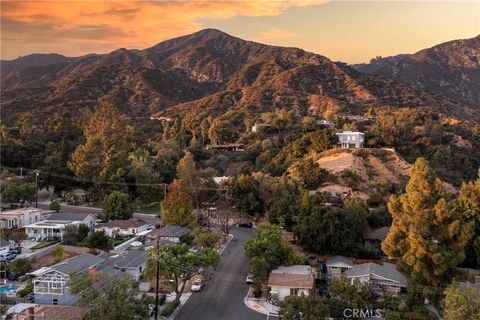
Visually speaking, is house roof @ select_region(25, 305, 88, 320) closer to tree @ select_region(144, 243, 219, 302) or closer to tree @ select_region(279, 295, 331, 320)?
tree @ select_region(144, 243, 219, 302)

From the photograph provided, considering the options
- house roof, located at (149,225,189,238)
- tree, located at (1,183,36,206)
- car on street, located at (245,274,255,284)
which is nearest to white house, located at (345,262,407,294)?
car on street, located at (245,274,255,284)

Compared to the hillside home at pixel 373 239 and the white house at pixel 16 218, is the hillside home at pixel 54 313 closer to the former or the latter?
the white house at pixel 16 218

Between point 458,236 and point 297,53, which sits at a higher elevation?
point 297,53

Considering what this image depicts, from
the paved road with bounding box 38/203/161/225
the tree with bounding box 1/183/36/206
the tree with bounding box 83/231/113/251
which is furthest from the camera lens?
the tree with bounding box 1/183/36/206

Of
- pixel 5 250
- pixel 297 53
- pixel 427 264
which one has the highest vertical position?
pixel 297 53

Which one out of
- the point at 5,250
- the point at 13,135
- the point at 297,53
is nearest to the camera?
the point at 5,250

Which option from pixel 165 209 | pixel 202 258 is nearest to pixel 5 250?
pixel 165 209

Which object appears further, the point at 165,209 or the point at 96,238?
the point at 165,209

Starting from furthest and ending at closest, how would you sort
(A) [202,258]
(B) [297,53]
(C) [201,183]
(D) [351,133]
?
1. (B) [297,53]
2. (D) [351,133]
3. (C) [201,183]
4. (A) [202,258]

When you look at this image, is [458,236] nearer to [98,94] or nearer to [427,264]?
[427,264]
